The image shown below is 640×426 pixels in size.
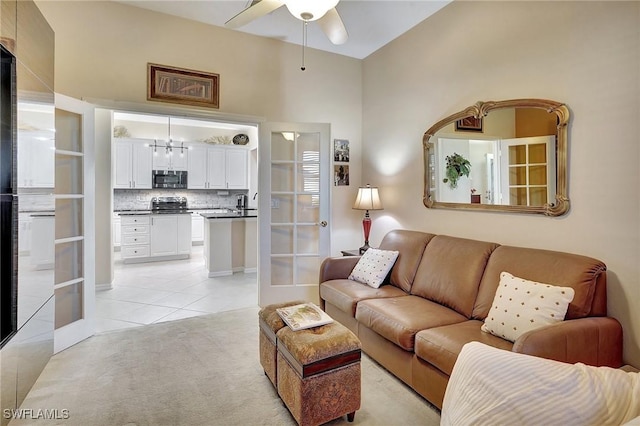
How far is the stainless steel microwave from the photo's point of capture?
23.8 feet

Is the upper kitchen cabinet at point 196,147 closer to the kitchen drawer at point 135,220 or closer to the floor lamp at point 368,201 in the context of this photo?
the kitchen drawer at point 135,220

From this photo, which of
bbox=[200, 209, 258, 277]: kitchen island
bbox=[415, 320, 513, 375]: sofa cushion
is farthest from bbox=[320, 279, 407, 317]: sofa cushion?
bbox=[200, 209, 258, 277]: kitchen island

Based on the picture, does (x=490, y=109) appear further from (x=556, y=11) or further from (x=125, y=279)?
(x=125, y=279)

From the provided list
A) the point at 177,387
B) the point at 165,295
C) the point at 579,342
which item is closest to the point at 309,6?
the point at 579,342

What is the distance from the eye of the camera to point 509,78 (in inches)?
95.8

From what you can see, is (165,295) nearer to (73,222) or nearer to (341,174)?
(73,222)

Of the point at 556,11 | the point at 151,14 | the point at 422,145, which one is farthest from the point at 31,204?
the point at 556,11

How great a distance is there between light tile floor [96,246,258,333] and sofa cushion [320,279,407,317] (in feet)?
4.28

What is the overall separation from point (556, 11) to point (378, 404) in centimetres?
283

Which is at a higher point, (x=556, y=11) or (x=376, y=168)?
(x=556, y=11)

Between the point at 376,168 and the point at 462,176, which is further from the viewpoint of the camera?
the point at 376,168

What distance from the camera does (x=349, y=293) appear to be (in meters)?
2.69

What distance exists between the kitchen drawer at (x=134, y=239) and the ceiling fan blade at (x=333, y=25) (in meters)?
5.27

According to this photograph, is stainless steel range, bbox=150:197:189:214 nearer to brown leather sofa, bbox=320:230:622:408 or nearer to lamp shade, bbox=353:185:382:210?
lamp shade, bbox=353:185:382:210
